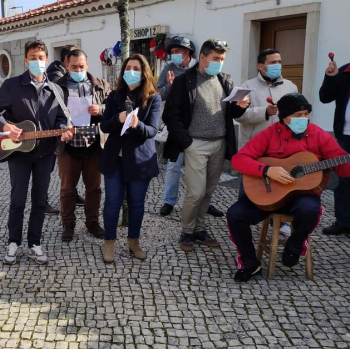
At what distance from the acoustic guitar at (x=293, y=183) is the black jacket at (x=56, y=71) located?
233cm

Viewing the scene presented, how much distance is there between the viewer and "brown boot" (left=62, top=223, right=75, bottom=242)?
4.44 metres

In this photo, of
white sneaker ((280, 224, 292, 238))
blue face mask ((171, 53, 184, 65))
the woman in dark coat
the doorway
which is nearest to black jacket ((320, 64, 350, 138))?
white sneaker ((280, 224, 292, 238))

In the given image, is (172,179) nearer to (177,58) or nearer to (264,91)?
(177,58)

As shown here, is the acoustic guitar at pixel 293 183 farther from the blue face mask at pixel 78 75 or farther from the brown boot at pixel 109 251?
the blue face mask at pixel 78 75

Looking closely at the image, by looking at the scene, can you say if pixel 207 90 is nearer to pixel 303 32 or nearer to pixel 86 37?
pixel 303 32

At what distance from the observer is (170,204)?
17.7ft

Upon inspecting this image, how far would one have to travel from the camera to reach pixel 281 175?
342 centimetres

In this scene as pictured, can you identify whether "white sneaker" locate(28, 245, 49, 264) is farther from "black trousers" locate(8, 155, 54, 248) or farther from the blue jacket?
the blue jacket

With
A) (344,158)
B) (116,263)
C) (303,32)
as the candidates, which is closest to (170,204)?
(116,263)

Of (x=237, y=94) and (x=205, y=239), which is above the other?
(x=237, y=94)

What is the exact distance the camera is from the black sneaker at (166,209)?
210 inches

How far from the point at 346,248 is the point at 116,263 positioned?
2.22 metres

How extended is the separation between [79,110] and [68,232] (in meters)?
1.25

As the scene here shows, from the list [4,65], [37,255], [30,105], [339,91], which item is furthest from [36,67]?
[4,65]
